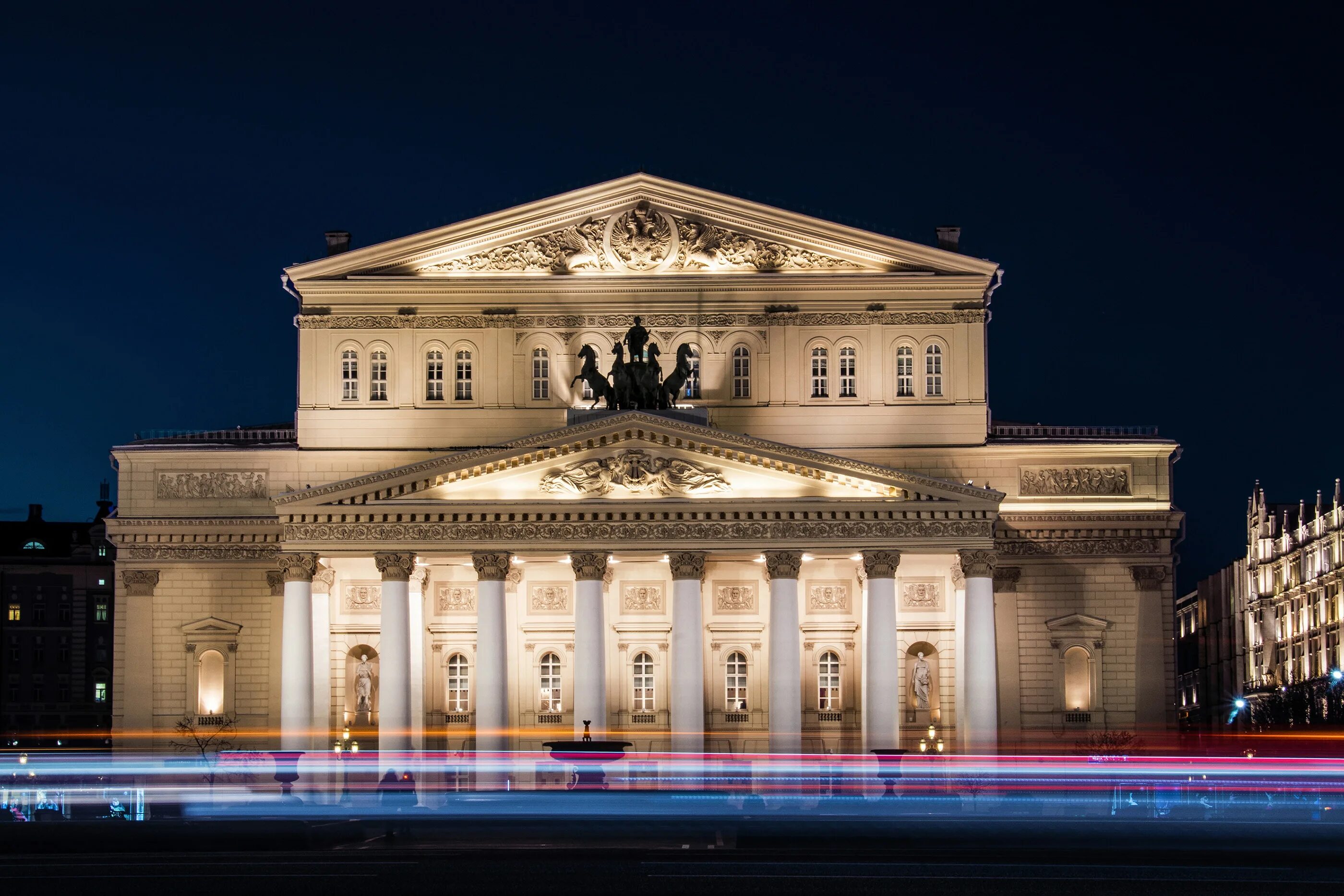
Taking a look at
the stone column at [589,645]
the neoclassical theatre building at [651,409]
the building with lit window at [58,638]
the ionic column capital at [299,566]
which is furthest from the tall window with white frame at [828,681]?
the building with lit window at [58,638]

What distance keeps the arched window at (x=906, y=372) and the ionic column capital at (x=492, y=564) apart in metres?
16.5

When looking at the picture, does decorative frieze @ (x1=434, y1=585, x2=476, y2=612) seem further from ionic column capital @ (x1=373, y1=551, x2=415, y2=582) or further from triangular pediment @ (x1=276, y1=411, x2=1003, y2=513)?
triangular pediment @ (x1=276, y1=411, x2=1003, y2=513)

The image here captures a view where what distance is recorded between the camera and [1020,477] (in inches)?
2768

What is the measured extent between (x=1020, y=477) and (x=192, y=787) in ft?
100.0

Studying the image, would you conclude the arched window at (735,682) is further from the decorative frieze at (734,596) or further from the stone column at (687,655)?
the stone column at (687,655)

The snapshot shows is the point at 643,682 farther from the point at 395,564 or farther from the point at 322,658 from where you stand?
the point at 322,658

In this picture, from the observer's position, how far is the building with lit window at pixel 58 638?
4970 inches

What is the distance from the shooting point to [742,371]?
236ft

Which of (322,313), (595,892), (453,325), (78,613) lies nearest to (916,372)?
(453,325)

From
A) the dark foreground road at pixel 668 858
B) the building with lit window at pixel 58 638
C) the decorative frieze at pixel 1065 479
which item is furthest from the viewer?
the building with lit window at pixel 58 638

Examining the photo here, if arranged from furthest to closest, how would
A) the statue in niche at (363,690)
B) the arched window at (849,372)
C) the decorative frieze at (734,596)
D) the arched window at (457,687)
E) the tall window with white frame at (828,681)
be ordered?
the arched window at (849,372), the decorative frieze at (734,596), the arched window at (457,687), the tall window with white frame at (828,681), the statue in niche at (363,690)

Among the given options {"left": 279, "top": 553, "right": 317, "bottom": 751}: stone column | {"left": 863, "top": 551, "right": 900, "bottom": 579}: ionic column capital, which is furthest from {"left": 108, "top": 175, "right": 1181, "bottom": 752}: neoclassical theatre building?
{"left": 863, "top": 551, "right": 900, "bottom": 579}: ionic column capital

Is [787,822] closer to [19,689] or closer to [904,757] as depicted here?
[904,757]

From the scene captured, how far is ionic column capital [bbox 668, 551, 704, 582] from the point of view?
2532 inches
